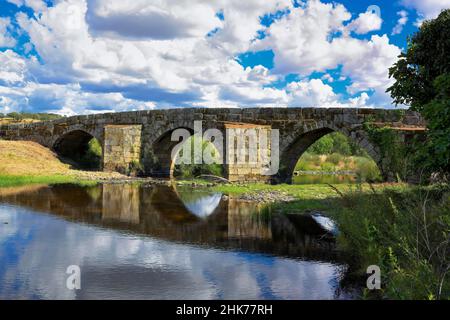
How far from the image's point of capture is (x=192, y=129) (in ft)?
75.6

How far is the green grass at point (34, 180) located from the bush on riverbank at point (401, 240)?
1381 cm

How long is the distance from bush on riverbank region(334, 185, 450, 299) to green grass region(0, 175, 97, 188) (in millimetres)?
13809

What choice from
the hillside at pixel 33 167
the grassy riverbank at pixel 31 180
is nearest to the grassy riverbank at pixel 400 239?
the grassy riverbank at pixel 31 180

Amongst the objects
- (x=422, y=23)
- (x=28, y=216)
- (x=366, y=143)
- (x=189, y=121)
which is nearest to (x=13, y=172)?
(x=189, y=121)

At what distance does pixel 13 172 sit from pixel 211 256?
1531 cm

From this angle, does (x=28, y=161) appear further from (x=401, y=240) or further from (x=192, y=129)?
(x=401, y=240)

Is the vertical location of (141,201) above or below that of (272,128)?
below

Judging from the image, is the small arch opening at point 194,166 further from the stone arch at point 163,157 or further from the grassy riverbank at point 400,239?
the grassy riverbank at point 400,239

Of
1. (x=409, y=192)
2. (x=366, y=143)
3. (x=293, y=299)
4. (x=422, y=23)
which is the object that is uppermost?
(x=422, y=23)

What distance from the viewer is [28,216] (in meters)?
11.2

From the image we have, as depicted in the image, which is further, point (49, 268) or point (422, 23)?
point (422, 23)

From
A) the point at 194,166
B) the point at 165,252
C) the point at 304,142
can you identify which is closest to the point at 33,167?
the point at 194,166
